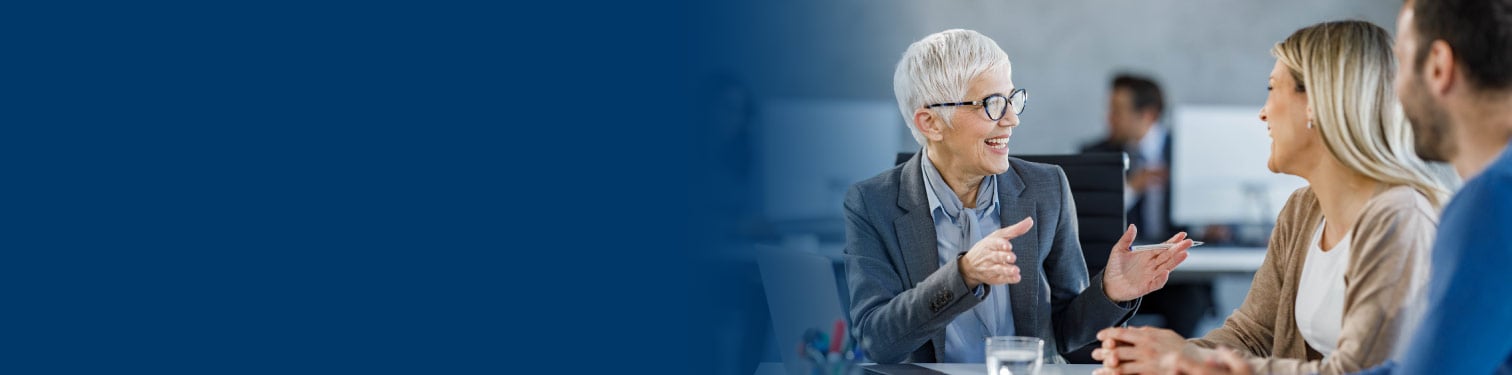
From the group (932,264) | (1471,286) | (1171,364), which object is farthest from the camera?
(932,264)

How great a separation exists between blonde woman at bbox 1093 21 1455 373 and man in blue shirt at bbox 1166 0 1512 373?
152mm

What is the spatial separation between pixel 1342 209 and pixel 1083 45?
574 centimetres

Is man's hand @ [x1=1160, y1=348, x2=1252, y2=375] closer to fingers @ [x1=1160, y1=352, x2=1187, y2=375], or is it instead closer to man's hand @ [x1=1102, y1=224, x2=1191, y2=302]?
fingers @ [x1=1160, y1=352, x2=1187, y2=375]

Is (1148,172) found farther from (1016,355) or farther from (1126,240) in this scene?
(1016,355)

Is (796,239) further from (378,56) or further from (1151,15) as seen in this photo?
(1151,15)

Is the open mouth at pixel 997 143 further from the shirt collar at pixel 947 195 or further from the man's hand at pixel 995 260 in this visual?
the man's hand at pixel 995 260

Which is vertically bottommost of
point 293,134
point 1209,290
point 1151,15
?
point 1209,290

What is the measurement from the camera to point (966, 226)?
1.94 metres

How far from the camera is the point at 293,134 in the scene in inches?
75.4

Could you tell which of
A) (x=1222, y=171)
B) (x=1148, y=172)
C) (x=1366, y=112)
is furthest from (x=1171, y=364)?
(x=1222, y=171)

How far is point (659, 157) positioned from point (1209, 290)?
500cm

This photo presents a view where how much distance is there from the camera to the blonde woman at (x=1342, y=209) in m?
1.30

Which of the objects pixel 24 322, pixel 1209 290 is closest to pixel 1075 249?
pixel 24 322

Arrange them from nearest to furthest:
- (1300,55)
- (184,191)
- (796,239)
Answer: (1300,55) < (184,191) < (796,239)
